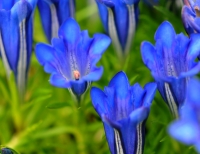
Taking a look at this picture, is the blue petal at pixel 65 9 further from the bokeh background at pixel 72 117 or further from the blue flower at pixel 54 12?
the bokeh background at pixel 72 117

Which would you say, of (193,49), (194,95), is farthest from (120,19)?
(194,95)

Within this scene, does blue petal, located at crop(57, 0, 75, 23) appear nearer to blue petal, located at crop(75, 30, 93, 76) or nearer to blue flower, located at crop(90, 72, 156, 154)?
blue petal, located at crop(75, 30, 93, 76)

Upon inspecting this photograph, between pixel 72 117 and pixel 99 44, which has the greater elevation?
pixel 99 44

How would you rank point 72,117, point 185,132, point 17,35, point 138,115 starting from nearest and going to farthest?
point 185,132, point 138,115, point 17,35, point 72,117

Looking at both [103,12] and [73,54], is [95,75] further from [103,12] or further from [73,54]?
[103,12]

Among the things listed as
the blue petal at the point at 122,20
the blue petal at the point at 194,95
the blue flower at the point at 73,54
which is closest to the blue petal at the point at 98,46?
the blue flower at the point at 73,54

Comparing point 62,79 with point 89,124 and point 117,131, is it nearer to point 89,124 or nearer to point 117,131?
point 117,131

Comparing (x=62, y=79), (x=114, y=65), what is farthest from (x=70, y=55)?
(x=114, y=65)

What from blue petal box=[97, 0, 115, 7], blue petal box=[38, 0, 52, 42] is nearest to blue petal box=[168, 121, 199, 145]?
blue petal box=[97, 0, 115, 7]
